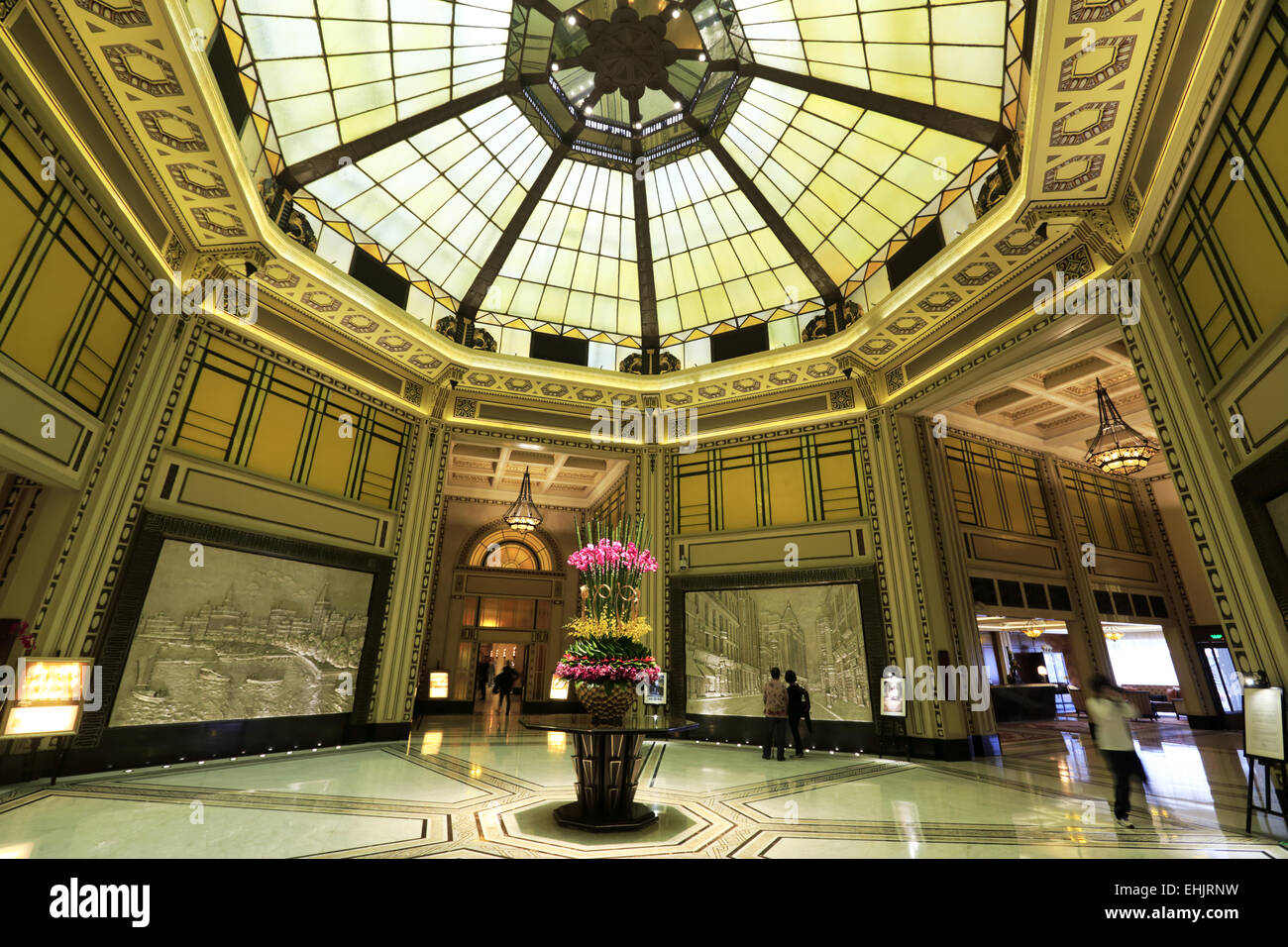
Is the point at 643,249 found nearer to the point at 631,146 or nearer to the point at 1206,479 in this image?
the point at 631,146

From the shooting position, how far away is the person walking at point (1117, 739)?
13.5 ft

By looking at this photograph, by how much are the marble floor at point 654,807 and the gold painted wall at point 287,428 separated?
145 inches

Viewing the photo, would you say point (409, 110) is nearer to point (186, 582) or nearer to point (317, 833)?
point (186, 582)

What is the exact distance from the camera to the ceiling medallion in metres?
7.56

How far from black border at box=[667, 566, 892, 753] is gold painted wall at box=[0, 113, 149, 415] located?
8.22 metres

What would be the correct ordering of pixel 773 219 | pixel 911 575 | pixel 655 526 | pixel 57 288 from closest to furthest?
pixel 57 288, pixel 911 575, pixel 773 219, pixel 655 526

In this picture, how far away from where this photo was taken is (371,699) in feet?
27.4

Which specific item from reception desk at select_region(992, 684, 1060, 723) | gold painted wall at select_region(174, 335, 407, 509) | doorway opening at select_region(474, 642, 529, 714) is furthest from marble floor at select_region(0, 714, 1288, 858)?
doorway opening at select_region(474, 642, 529, 714)

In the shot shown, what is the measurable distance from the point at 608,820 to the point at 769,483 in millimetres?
7047

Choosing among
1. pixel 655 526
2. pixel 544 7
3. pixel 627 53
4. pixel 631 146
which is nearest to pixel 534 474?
pixel 655 526

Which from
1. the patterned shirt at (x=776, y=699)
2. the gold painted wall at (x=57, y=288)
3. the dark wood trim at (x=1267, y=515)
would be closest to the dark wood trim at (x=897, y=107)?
the dark wood trim at (x=1267, y=515)

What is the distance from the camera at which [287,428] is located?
802 centimetres
